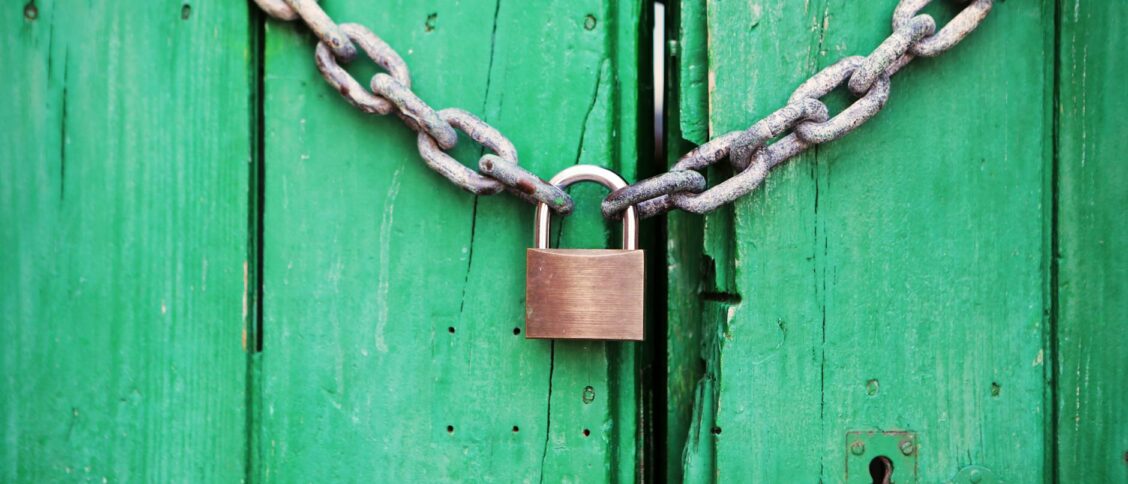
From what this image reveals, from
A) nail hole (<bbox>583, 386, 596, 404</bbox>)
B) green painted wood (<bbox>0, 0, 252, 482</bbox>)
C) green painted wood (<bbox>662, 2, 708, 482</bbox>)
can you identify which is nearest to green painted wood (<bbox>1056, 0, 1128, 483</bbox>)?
green painted wood (<bbox>662, 2, 708, 482</bbox>)

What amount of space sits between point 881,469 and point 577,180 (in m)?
0.40

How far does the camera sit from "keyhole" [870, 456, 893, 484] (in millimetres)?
716

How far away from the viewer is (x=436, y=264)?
732mm

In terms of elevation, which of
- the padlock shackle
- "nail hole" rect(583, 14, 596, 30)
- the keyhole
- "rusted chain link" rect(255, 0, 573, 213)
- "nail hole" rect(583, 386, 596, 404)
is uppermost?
"nail hole" rect(583, 14, 596, 30)

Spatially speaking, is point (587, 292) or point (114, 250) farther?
point (114, 250)

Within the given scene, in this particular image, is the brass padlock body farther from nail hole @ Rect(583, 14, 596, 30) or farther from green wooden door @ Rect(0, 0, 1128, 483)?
nail hole @ Rect(583, 14, 596, 30)

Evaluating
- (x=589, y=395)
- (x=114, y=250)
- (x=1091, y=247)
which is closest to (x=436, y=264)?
(x=589, y=395)

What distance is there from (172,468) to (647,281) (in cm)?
51

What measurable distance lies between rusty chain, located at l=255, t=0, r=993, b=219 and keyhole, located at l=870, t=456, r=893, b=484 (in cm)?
29

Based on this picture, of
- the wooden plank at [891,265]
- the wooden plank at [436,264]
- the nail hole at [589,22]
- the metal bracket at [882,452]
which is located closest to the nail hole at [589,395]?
the wooden plank at [436,264]

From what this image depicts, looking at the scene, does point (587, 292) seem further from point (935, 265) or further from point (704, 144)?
point (935, 265)

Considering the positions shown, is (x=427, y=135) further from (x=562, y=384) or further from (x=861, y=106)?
(x=861, y=106)

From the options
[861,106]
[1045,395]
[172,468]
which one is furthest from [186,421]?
[1045,395]

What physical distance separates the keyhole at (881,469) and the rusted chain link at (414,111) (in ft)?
1.26
